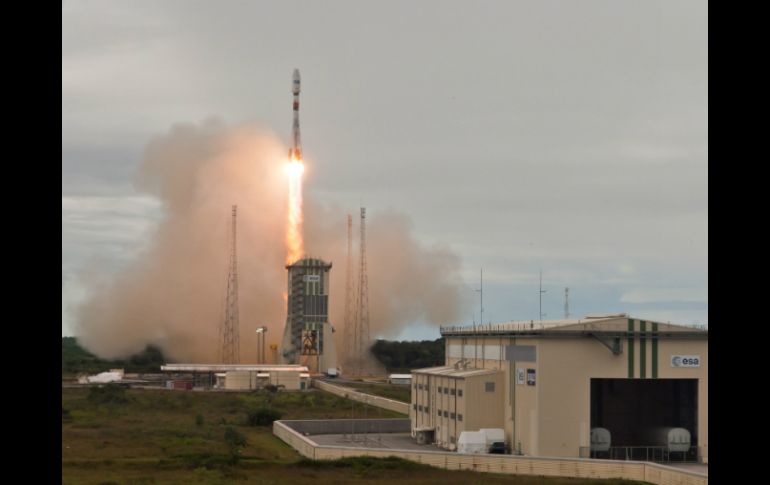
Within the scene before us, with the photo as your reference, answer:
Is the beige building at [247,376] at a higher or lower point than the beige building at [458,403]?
lower

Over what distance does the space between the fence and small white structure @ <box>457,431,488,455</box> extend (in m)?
22.4

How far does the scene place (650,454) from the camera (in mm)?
50312

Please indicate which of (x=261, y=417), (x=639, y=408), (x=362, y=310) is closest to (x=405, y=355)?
(x=362, y=310)

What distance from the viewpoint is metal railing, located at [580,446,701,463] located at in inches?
1925

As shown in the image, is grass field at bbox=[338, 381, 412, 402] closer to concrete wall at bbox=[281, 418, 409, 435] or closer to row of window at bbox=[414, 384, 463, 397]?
concrete wall at bbox=[281, 418, 409, 435]

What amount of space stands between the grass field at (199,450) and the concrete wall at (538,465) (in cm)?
113

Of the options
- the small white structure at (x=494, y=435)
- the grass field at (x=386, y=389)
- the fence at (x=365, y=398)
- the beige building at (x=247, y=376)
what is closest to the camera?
the small white structure at (x=494, y=435)

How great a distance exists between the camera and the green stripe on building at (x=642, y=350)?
158 ft

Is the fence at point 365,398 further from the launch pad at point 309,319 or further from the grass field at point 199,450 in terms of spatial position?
the launch pad at point 309,319

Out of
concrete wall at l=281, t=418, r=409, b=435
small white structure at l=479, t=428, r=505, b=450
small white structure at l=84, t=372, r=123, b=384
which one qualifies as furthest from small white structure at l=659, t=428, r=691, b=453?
small white structure at l=84, t=372, r=123, b=384

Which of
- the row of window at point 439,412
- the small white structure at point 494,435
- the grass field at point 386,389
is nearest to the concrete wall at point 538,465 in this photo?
the small white structure at point 494,435
